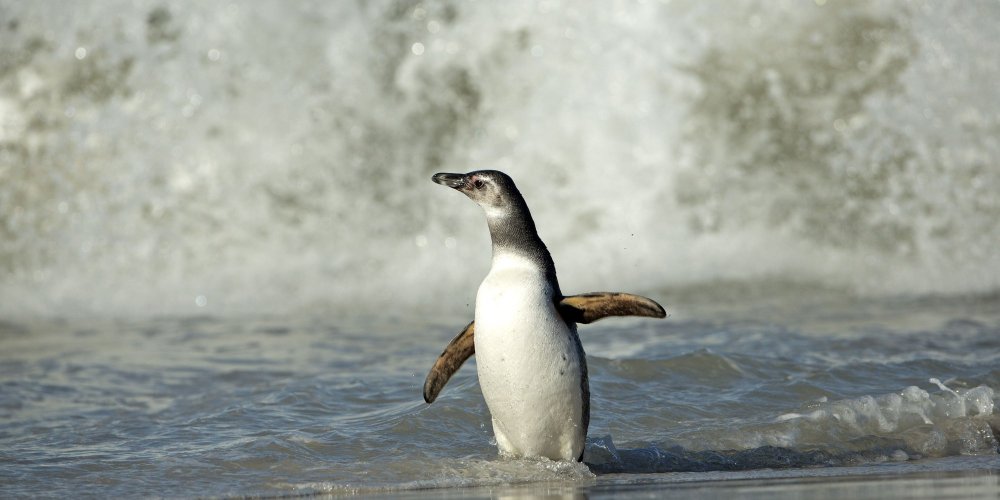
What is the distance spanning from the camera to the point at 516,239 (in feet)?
16.0

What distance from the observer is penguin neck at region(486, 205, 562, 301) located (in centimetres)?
486

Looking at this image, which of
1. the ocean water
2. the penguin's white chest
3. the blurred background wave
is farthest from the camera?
the blurred background wave

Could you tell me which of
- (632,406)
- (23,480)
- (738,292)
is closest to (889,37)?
(738,292)

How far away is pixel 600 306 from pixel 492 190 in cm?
60

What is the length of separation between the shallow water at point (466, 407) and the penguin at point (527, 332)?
5.6 inches

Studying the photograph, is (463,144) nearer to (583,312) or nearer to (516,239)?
(516,239)

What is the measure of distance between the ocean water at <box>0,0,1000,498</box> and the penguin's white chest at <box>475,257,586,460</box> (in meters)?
3.11

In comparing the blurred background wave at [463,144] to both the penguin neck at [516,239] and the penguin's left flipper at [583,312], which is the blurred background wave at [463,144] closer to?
the penguin's left flipper at [583,312]

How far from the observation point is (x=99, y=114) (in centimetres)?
1342

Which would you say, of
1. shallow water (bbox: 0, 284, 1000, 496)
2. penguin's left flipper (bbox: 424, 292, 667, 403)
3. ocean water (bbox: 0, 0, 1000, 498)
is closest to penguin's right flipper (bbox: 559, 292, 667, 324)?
penguin's left flipper (bbox: 424, 292, 667, 403)

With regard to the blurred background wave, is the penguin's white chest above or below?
below

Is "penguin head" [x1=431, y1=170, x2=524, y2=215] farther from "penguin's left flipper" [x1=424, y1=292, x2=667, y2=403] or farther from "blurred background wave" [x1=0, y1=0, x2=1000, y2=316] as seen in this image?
"blurred background wave" [x1=0, y1=0, x2=1000, y2=316]

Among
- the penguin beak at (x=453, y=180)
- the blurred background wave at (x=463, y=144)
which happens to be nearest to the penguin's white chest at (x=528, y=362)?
the penguin beak at (x=453, y=180)

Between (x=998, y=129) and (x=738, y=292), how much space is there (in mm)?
3412
